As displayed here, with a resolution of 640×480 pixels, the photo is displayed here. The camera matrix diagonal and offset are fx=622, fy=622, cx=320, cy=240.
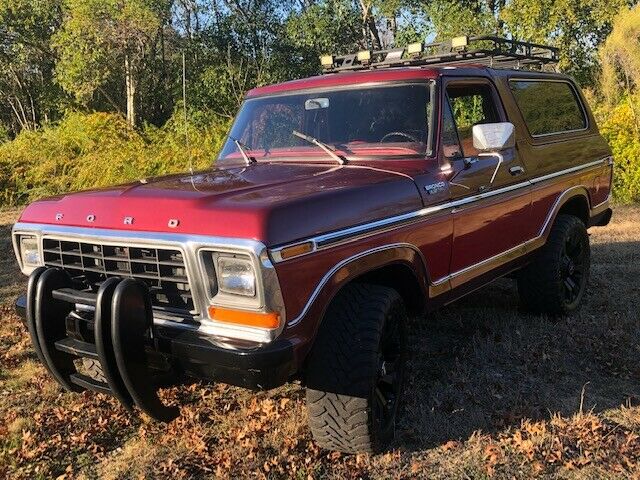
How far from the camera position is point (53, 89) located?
2308 cm

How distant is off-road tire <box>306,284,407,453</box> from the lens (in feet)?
9.78

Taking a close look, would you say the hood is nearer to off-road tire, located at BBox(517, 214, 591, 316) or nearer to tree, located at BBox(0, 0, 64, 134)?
off-road tire, located at BBox(517, 214, 591, 316)

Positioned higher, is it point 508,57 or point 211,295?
point 508,57

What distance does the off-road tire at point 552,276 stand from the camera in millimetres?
4922

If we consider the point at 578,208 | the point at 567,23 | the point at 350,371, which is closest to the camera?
the point at 350,371

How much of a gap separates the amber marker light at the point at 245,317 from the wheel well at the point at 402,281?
0.77 m

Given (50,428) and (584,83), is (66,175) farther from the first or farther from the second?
(584,83)

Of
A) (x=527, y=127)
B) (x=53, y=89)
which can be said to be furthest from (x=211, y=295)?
(x=53, y=89)

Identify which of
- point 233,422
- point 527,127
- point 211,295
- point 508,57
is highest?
point 508,57

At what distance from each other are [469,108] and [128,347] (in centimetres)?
331

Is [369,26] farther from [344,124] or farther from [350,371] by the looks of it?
[350,371]

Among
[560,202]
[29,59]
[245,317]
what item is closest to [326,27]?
[29,59]

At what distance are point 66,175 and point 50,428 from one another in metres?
12.1

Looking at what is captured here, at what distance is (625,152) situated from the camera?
1070 centimetres
